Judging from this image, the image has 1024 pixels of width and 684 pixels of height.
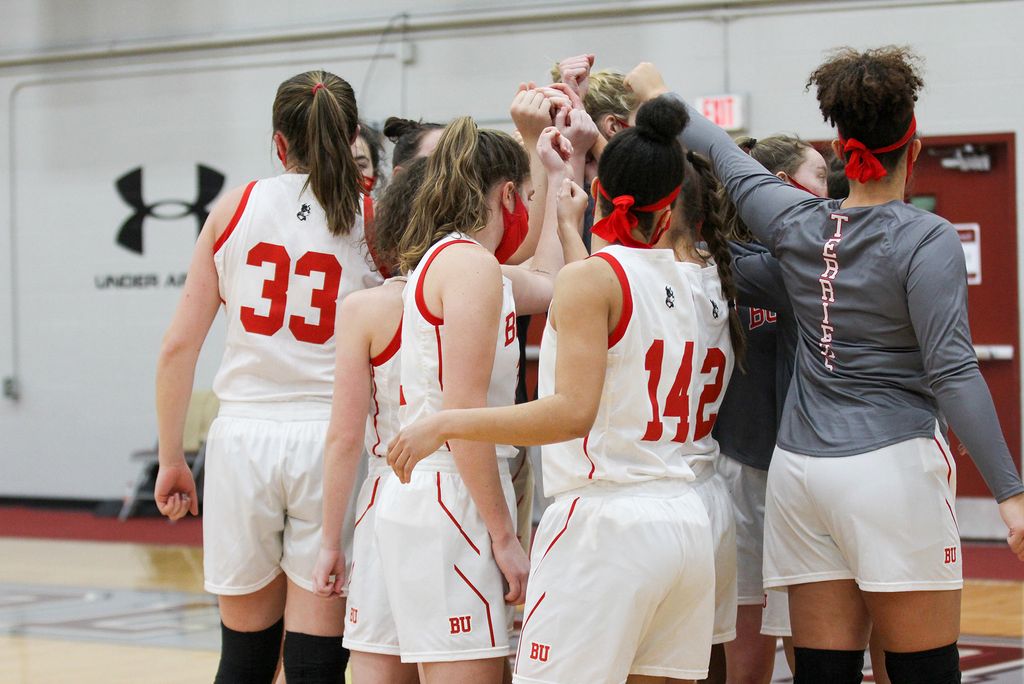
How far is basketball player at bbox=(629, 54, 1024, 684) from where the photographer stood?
245cm

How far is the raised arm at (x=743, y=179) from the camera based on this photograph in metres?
2.72

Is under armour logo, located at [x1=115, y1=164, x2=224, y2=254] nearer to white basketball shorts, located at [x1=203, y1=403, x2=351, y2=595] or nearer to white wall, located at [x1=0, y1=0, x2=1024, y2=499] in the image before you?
white wall, located at [x1=0, y1=0, x2=1024, y2=499]

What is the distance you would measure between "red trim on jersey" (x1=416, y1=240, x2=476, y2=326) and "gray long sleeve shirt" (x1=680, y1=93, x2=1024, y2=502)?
2.27 ft

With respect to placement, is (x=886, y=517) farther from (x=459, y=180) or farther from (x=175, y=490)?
(x=175, y=490)

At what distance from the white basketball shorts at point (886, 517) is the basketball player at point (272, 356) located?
4.01 feet

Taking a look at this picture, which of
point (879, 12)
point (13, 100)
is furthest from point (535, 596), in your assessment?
point (13, 100)

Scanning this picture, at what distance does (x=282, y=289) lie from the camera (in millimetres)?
3104

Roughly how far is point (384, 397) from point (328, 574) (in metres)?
0.44

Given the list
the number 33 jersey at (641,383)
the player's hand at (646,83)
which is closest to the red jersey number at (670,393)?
the number 33 jersey at (641,383)

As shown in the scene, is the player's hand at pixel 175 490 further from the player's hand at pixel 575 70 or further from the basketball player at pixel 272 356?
the player's hand at pixel 575 70

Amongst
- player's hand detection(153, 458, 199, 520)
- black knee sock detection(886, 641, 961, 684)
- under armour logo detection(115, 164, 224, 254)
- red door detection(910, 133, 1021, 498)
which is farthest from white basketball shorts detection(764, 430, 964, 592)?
under armour logo detection(115, 164, 224, 254)

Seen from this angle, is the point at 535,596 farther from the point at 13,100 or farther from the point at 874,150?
the point at 13,100

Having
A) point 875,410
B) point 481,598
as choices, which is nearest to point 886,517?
point 875,410

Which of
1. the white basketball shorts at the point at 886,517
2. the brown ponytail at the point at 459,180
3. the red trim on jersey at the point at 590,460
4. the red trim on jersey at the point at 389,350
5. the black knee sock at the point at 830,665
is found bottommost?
the black knee sock at the point at 830,665
